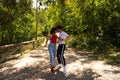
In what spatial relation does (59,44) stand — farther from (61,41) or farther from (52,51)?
(52,51)

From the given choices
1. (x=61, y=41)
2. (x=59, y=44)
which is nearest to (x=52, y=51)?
(x=59, y=44)

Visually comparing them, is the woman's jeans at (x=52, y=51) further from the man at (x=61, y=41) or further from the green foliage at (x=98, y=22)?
the green foliage at (x=98, y=22)

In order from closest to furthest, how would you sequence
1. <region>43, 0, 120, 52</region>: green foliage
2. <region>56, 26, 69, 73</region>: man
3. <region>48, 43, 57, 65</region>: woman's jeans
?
<region>56, 26, 69, 73</region>: man, <region>48, 43, 57, 65</region>: woman's jeans, <region>43, 0, 120, 52</region>: green foliage

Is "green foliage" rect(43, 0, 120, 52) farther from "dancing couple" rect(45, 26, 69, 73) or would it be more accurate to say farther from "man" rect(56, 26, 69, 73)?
"man" rect(56, 26, 69, 73)

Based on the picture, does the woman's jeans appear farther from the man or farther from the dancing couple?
the man

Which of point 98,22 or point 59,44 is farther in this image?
point 98,22

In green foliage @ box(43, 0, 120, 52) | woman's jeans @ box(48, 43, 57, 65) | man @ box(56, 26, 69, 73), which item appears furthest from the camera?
green foliage @ box(43, 0, 120, 52)

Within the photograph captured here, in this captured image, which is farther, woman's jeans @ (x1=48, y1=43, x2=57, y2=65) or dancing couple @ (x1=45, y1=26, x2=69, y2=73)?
woman's jeans @ (x1=48, y1=43, x2=57, y2=65)

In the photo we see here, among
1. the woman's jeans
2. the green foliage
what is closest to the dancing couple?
the woman's jeans

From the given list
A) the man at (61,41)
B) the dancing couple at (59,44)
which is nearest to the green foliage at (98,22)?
the dancing couple at (59,44)

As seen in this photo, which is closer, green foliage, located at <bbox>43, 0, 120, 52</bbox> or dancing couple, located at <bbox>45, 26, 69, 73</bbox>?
dancing couple, located at <bbox>45, 26, 69, 73</bbox>

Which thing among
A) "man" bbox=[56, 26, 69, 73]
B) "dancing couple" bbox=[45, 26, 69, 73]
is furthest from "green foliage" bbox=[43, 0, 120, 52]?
"man" bbox=[56, 26, 69, 73]

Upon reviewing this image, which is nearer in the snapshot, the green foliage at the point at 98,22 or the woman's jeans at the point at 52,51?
the woman's jeans at the point at 52,51

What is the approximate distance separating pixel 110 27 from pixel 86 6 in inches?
121
